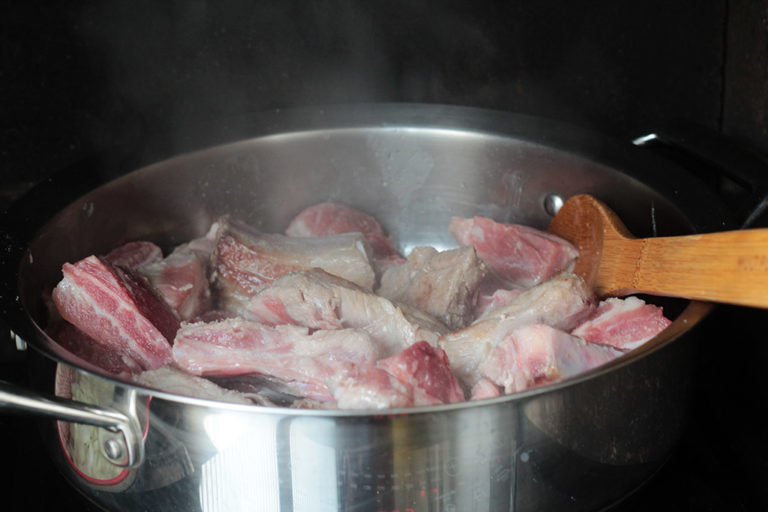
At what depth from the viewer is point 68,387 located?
1239mm

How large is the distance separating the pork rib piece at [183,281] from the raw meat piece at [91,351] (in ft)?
0.56

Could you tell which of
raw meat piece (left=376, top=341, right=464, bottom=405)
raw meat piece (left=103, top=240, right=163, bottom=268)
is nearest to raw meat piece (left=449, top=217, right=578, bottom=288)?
raw meat piece (left=376, top=341, right=464, bottom=405)

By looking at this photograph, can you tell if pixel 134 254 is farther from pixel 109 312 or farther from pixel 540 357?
pixel 540 357

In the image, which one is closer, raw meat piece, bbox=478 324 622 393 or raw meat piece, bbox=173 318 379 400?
raw meat piece, bbox=478 324 622 393

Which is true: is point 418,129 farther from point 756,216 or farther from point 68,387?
point 68,387

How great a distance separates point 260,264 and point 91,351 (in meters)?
0.43

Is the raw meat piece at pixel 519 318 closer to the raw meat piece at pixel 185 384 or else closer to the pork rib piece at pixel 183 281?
the raw meat piece at pixel 185 384

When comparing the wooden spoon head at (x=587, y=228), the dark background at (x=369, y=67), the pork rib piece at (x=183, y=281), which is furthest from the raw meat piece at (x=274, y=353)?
the dark background at (x=369, y=67)

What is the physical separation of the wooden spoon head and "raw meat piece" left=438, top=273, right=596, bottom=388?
0.57 feet

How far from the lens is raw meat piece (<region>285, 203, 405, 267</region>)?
2.08m

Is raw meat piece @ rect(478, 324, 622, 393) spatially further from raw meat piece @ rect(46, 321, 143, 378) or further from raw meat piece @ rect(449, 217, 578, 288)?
raw meat piece @ rect(46, 321, 143, 378)

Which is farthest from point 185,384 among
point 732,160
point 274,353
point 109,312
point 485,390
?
point 732,160

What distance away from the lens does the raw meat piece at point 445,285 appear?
1746mm

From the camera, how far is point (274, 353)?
1.47 meters
